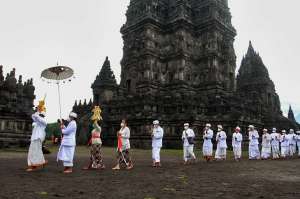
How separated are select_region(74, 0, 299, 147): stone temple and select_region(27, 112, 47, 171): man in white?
68.1ft

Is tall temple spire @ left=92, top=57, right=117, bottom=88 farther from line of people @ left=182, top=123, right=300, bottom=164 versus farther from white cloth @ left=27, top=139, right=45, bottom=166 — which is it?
white cloth @ left=27, top=139, right=45, bottom=166


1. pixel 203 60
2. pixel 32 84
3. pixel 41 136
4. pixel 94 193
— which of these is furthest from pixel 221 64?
pixel 94 193

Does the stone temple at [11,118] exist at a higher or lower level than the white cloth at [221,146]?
higher

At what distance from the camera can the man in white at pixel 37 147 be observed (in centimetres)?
1141

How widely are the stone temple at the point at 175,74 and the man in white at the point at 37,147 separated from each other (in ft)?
68.1

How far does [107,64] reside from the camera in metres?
41.6

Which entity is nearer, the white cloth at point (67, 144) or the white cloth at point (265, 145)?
the white cloth at point (67, 144)

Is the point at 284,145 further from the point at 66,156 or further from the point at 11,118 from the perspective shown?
the point at 11,118

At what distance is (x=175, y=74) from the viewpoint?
38.9m

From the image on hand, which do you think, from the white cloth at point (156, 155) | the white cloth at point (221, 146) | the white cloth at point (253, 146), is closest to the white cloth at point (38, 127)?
the white cloth at point (156, 155)

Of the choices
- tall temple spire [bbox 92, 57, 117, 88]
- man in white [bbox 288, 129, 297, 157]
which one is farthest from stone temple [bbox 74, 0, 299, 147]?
man in white [bbox 288, 129, 297, 157]

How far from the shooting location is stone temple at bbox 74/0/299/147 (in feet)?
110

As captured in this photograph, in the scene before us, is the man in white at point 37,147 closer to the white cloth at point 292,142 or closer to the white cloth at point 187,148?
the white cloth at point 187,148

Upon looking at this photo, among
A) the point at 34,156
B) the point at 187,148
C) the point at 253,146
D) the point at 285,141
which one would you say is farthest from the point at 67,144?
the point at 285,141
